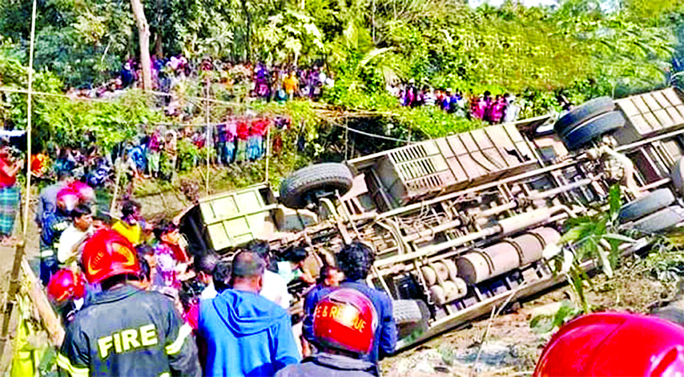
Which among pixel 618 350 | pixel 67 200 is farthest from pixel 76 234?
pixel 618 350

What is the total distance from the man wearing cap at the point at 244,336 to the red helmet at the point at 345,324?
1.12 metres

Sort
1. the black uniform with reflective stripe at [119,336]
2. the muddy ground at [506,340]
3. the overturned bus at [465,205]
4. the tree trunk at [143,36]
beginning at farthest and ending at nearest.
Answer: the tree trunk at [143,36]
the overturned bus at [465,205]
the muddy ground at [506,340]
the black uniform with reflective stripe at [119,336]

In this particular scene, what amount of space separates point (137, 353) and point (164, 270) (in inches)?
155

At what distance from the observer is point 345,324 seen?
311 cm

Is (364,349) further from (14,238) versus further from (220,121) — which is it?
(220,121)

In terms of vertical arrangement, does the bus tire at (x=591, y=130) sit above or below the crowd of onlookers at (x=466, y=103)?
below

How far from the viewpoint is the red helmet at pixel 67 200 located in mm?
7254

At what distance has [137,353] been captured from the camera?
12.4 feet

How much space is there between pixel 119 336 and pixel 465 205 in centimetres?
598

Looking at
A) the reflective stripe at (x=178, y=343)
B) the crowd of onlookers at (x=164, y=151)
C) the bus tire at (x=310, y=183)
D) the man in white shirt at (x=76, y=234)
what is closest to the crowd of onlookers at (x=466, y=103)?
the crowd of onlookers at (x=164, y=151)

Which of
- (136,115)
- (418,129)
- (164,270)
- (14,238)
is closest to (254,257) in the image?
(164,270)

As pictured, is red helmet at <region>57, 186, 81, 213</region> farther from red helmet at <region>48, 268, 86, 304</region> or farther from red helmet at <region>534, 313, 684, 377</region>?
red helmet at <region>534, 313, 684, 377</region>

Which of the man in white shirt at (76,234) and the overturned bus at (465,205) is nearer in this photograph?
the man in white shirt at (76,234)

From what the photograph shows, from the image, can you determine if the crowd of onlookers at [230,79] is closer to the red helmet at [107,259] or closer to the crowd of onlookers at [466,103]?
the crowd of onlookers at [466,103]
